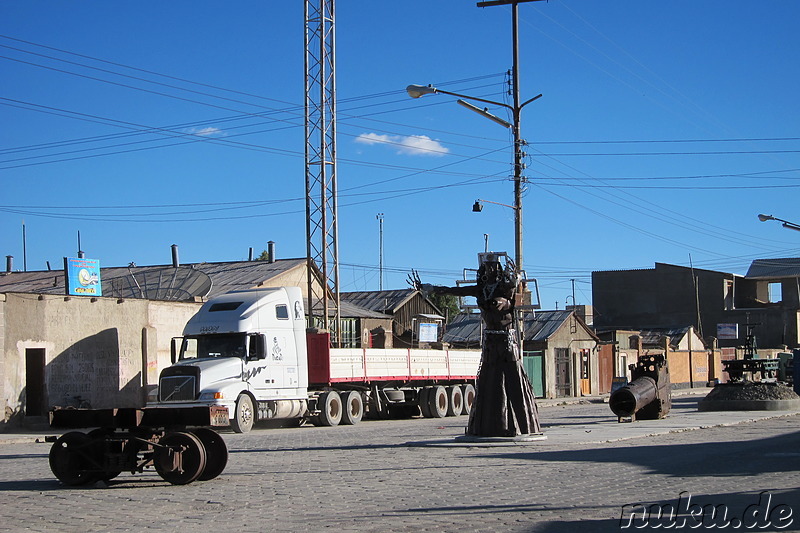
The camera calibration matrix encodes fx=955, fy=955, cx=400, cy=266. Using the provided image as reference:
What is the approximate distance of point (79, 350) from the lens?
30.4m

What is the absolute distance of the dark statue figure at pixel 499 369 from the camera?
19000mm

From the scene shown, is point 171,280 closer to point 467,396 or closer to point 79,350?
point 79,350

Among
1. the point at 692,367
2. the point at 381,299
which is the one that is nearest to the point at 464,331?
the point at 381,299

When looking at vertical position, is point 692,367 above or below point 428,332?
below

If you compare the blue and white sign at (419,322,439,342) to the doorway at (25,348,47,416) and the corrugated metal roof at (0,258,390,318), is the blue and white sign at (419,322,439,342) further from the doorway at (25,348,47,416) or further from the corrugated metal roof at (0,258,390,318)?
the doorway at (25,348,47,416)

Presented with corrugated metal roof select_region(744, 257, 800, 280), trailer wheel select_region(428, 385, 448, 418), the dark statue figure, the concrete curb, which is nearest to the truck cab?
trailer wheel select_region(428, 385, 448, 418)

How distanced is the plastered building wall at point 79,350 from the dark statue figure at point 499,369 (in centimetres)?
1474

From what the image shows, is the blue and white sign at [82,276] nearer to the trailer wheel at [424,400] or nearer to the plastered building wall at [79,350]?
the plastered building wall at [79,350]

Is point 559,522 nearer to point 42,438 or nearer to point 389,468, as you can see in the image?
point 389,468

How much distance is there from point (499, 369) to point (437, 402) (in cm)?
1467

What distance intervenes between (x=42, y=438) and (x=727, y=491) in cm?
1904

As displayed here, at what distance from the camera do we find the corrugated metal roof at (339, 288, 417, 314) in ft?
195

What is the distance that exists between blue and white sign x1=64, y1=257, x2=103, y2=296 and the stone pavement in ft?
48.8

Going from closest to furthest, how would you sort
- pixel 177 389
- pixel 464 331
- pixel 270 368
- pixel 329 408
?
pixel 177 389 < pixel 270 368 < pixel 329 408 < pixel 464 331
